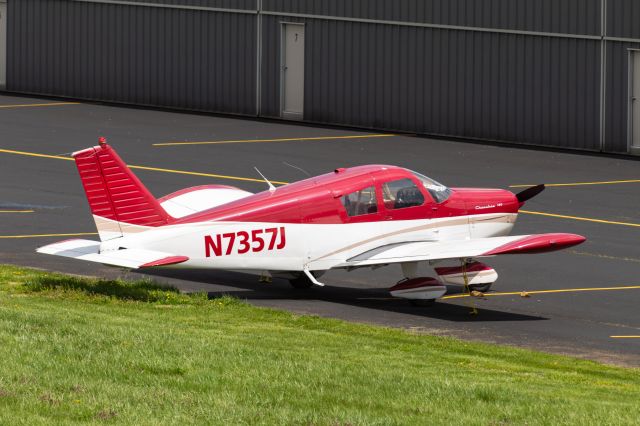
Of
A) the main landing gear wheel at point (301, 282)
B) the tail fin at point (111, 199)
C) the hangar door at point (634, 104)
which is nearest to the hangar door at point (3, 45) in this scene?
the hangar door at point (634, 104)

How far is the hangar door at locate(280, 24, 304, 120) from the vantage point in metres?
46.5

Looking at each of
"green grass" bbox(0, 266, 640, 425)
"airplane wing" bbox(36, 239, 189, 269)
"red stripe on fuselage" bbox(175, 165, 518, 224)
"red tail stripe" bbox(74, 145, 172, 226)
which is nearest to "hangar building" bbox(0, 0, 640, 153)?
"red stripe on fuselage" bbox(175, 165, 518, 224)

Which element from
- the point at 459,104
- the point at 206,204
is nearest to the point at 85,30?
the point at 459,104

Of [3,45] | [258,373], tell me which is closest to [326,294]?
[258,373]

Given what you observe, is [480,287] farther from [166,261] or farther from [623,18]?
[623,18]

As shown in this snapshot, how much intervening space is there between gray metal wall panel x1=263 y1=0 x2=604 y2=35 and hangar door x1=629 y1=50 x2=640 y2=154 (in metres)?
1.30

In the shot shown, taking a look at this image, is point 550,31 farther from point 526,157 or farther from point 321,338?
point 321,338

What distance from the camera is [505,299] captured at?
76.9 ft

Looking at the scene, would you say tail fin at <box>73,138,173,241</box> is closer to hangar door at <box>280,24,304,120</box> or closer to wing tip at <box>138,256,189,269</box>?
wing tip at <box>138,256,189,269</box>

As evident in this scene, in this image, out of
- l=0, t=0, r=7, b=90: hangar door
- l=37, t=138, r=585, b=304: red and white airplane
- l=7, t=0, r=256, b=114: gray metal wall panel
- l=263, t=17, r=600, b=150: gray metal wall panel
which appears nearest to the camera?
l=37, t=138, r=585, b=304: red and white airplane

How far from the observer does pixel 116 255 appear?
70.1 feet

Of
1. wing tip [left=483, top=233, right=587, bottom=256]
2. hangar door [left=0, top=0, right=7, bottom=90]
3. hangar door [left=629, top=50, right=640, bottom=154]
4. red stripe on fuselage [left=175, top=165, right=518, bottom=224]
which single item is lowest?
wing tip [left=483, top=233, right=587, bottom=256]

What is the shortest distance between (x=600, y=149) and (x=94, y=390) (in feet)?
92.0

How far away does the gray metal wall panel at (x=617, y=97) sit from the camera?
39.8 m
